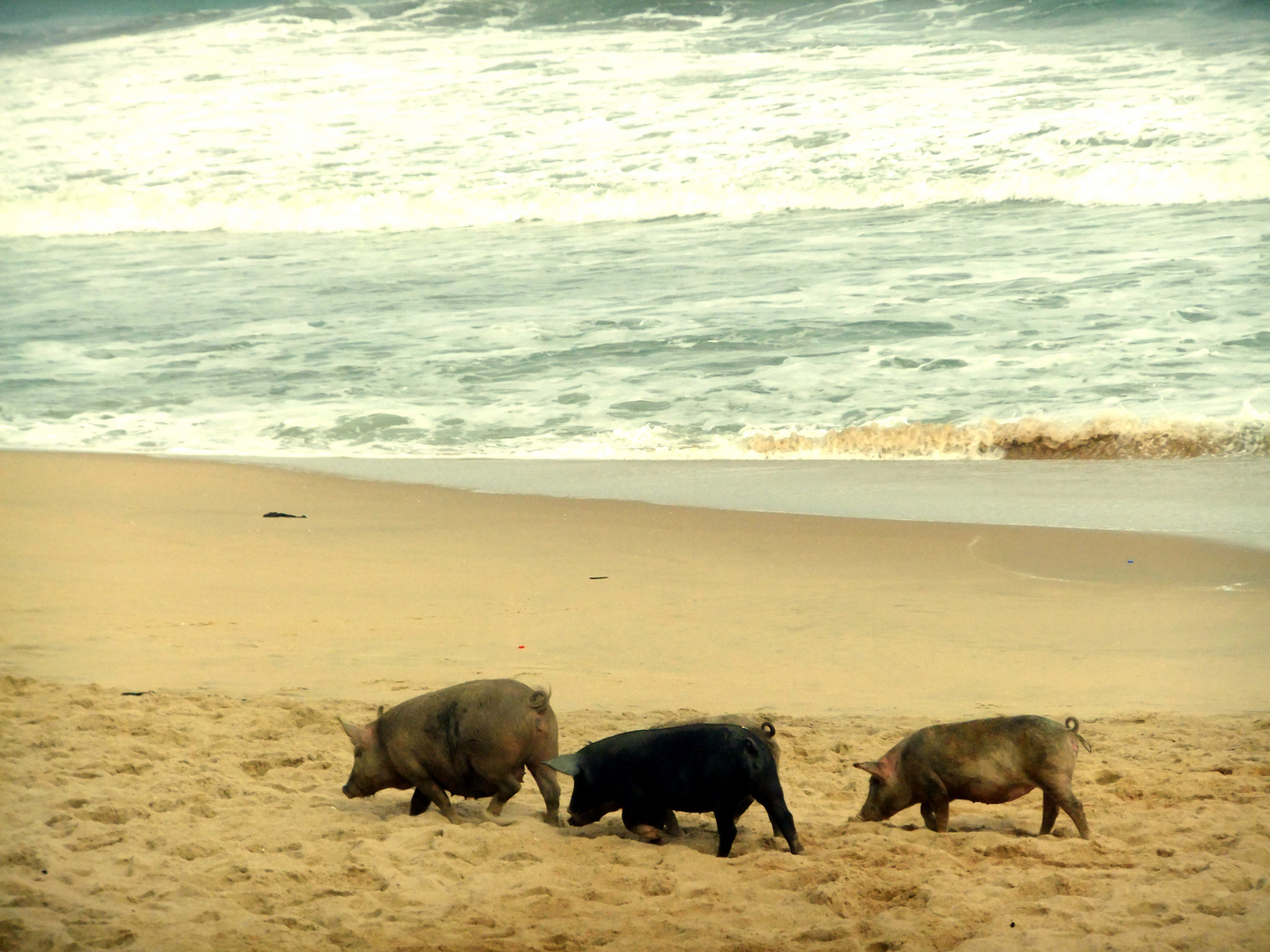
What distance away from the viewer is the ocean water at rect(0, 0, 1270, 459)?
30.2 ft

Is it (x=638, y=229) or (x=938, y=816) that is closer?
(x=938, y=816)

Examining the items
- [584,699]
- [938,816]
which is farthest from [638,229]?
[938,816]

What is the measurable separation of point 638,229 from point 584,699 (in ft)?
40.2

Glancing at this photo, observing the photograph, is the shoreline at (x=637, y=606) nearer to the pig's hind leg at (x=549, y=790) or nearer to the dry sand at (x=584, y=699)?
the dry sand at (x=584, y=699)

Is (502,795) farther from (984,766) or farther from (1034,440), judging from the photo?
(1034,440)

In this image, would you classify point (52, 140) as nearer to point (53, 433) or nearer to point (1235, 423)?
point (53, 433)

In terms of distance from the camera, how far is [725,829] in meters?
3.25

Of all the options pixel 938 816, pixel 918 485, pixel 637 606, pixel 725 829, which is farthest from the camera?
pixel 918 485

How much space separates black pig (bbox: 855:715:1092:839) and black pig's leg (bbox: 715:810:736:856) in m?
0.43

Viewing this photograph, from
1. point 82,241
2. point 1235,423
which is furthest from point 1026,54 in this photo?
point 82,241

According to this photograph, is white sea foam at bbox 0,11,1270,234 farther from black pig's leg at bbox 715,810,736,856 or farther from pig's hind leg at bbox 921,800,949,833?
black pig's leg at bbox 715,810,736,856

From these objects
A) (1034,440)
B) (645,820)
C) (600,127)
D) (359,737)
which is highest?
(600,127)

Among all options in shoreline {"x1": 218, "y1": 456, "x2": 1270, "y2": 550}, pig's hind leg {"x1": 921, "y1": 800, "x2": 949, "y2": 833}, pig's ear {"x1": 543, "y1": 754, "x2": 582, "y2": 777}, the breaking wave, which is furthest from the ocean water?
pig's hind leg {"x1": 921, "y1": 800, "x2": 949, "y2": 833}

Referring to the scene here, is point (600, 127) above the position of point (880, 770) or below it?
above
